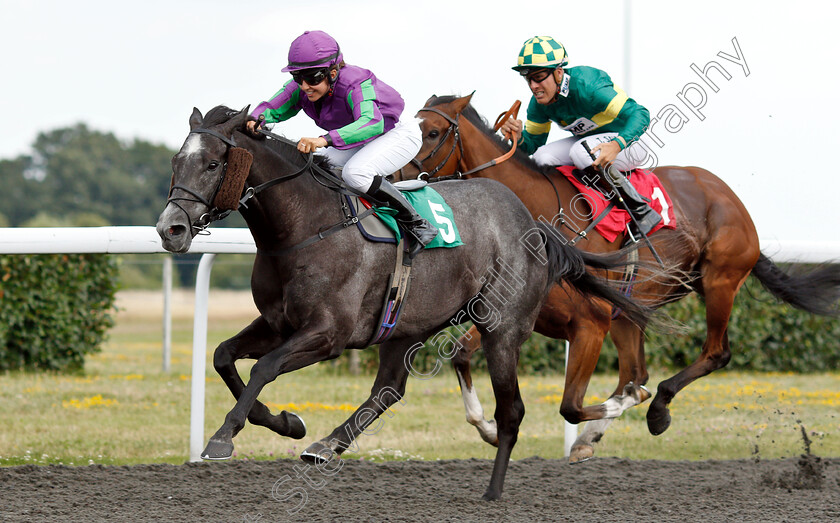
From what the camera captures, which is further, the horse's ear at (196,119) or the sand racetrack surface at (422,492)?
the sand racetrack surface at (422,492)

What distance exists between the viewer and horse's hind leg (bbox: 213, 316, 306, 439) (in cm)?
380

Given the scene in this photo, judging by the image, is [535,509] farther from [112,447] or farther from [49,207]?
[49,207]

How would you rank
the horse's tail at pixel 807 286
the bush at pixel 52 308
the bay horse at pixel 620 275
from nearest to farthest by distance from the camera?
the bay horse at pixel 620 275
the horse's tail at pixel 807 286
the bush at pixel 52 308

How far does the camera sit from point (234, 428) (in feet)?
10.9

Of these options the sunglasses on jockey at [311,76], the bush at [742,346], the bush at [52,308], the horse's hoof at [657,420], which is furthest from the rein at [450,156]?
the bush at [52,308]

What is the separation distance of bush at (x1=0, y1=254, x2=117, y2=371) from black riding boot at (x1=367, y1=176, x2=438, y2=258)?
238 inches

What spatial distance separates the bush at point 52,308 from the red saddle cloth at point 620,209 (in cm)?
587

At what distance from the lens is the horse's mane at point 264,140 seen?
349 centimetres

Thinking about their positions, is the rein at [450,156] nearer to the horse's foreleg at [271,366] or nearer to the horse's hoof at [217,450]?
the horse's foreleg at [271,366]

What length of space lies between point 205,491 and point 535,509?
4.96 feet

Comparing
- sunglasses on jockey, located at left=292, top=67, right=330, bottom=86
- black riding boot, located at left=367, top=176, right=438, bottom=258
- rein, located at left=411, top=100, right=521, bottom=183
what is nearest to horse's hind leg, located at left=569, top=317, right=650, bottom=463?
rein, located at left=411, top=100, right=521, bottom=183

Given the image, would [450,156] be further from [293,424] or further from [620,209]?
[293,424]

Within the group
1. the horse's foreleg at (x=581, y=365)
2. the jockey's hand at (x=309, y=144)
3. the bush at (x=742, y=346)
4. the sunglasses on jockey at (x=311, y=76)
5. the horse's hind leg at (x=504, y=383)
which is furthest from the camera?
the bush at (x=742, y=346)

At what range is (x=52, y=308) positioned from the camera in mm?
9055
